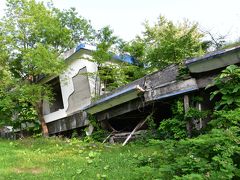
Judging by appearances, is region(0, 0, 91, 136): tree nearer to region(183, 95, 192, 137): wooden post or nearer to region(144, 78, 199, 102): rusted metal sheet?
region(144, 78, 199, 102): rusted metal sheet

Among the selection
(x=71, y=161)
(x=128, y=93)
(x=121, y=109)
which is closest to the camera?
(x=71, y=161)

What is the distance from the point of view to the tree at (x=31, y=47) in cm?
1433

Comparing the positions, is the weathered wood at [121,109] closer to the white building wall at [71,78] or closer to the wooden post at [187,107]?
the wooden post at [187,107]

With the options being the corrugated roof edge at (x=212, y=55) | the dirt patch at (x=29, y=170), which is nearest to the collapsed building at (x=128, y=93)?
the corrugated roof edge at (x=212, y=55)

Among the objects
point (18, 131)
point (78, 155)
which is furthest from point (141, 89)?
point (18, 131)

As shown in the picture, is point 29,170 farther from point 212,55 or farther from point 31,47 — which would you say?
point 31,47

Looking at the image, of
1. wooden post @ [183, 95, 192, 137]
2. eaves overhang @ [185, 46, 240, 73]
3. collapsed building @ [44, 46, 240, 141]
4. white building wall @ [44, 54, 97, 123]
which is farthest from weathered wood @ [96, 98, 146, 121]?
eaves overhang @ [185, 46, 240, 73]

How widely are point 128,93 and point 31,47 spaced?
258 inches

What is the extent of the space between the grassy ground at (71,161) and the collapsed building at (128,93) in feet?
5.14

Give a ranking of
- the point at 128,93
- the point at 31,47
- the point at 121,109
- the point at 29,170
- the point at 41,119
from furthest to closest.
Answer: the point at 41,119 → the point at 31,47 → the point at 121,109 → the point at 128,93 → the point at 29,170

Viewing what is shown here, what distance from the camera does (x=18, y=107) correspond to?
53.8 ft

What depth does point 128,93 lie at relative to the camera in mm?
10883

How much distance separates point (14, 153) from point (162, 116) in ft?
16.8

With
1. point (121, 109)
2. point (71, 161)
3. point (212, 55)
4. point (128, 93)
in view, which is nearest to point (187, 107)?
point (212, 55)
